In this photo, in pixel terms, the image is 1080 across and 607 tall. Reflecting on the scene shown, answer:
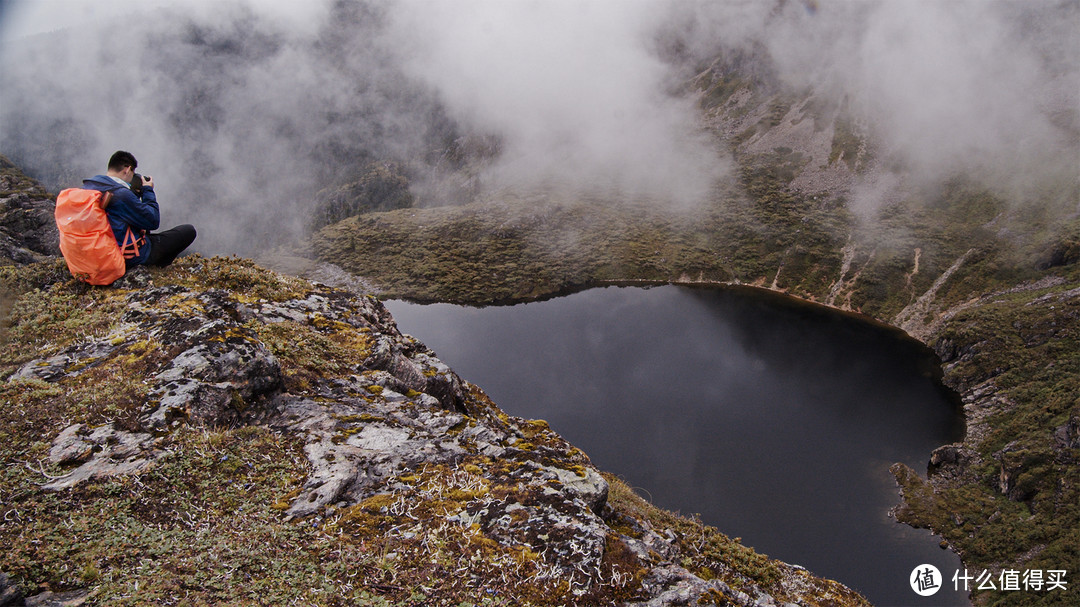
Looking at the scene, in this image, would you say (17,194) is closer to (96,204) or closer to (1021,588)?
(96,204)

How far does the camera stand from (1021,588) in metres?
39.6

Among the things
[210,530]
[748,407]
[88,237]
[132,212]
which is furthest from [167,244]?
[748,407]

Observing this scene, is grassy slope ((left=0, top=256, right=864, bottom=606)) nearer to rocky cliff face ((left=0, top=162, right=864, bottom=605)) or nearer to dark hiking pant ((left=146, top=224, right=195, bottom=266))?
rocky cliff face ((left=0, top=162, right=864, bottom=605))

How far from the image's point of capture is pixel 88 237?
10.5 metres

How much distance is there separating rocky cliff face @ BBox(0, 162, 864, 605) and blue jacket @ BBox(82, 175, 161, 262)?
126 centimetres

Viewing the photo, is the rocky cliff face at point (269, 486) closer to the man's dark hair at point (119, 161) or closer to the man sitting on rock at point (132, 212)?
the man sitting on rock at point (132, 212)

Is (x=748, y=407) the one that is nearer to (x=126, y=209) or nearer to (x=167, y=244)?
(x=167, y=244)

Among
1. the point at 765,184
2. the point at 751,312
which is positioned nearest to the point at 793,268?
the point at 751,312

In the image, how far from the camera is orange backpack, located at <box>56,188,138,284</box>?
399 inches

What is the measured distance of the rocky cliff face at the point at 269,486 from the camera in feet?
20.2

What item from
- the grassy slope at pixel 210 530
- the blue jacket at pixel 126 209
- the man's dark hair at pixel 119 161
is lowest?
the grassy slope at pixel 210 530

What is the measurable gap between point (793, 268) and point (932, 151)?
165 ft

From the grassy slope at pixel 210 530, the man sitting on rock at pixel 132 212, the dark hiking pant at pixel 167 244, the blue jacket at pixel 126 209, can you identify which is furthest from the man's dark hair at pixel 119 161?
the grassy slope at pixel 210 530

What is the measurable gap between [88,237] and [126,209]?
896 millimetres
